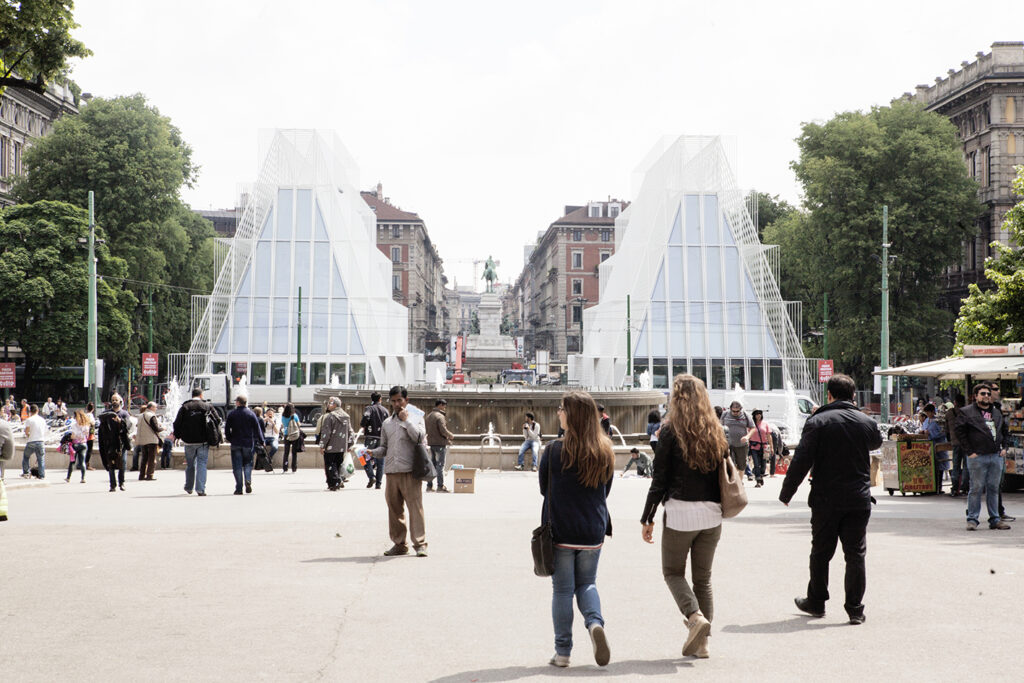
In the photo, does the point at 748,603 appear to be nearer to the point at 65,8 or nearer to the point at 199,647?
the point at 199,647

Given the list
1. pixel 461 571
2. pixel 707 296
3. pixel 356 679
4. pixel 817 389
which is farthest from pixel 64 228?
pixel 356 679

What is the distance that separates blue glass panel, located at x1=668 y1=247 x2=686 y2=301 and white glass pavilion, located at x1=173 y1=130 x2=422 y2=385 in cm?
1635

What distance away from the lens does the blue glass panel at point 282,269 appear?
60.3 meters

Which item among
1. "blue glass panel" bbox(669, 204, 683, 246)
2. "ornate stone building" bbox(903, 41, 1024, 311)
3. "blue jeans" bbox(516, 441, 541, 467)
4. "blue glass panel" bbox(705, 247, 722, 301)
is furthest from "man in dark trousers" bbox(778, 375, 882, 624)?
"ornate stone building" bbox(903, 41, 1024, 311)

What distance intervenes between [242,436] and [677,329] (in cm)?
4373

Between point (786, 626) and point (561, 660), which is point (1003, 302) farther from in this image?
point (561, 660)

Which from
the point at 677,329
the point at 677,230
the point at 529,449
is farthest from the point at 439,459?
the point at 677,230

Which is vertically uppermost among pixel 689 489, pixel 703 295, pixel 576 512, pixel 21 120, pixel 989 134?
pixel 21 120

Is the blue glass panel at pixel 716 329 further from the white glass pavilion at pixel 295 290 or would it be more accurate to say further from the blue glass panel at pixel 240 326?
the blue glass panel at pixel 240 326

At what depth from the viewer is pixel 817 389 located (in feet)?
195

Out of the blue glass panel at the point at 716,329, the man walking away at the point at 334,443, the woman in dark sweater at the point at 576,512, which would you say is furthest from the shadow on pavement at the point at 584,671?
the blue glass panel at the point at 716,329

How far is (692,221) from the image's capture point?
→ 62438 mm

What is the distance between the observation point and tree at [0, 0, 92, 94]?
16391mm

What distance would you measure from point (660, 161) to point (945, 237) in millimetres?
17352
